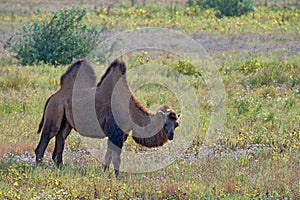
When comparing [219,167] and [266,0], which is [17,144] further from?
[266,0]

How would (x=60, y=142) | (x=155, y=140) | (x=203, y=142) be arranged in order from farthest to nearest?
(x=203, y=142)
(x=60, y=142)
(x=155, y=140)

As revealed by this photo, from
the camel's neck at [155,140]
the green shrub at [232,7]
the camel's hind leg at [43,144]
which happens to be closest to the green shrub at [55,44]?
the camel's hind leg at [43,144]

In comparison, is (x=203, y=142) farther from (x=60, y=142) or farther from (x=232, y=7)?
(x=232, y=7)

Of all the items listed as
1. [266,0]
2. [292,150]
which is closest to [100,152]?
[292,150]

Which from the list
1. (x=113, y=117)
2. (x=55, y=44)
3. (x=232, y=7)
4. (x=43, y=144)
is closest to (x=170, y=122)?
(x=113, y=117)

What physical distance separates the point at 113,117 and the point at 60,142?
1221 millimetres

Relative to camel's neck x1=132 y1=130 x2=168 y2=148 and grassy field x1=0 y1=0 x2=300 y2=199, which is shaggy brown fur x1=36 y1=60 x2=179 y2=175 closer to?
camel's neck x1=132 y1=130 x2=168 y2=148

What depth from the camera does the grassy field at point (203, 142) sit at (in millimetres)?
9438

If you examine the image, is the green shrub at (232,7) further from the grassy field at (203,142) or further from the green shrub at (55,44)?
the green shrub at (55,44)

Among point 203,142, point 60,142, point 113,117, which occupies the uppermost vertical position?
point 113,117

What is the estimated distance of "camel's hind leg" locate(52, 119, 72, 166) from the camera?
36.8ft

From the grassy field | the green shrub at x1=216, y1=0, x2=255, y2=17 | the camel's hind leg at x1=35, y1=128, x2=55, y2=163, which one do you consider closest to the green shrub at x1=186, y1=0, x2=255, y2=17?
the green shrub at x1=216, y1=0, x2=255, y2=17

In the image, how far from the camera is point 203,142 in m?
12.8

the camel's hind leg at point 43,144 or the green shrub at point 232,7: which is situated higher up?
the camel's hind leg at point 43,144
